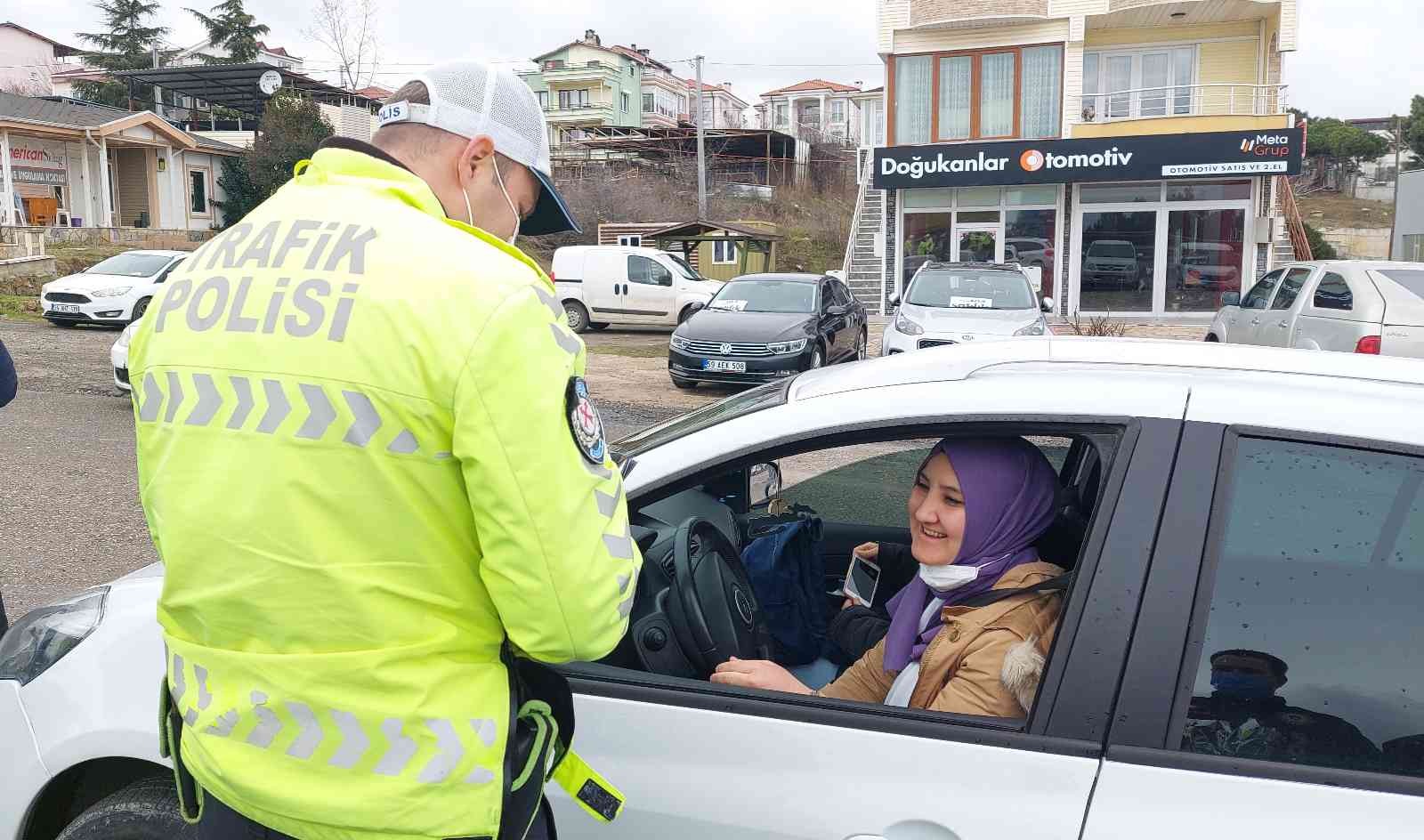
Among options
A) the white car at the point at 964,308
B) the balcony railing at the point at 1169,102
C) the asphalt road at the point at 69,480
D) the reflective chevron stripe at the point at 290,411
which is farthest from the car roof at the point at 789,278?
the reflective chevron stripe at the point at 290,411

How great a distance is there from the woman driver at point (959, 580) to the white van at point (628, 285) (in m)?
18.6

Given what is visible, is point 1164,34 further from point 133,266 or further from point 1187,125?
point 133,266

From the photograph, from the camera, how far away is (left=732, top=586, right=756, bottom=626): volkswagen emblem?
2.29 metres

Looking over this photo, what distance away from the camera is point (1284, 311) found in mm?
12164

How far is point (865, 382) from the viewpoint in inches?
82.2

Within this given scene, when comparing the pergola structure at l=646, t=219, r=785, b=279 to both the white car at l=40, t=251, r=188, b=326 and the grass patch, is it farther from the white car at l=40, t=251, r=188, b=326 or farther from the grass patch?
the grass patch

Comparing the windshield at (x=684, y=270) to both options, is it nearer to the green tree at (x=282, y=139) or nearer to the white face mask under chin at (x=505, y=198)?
the green tree at (x=282, y=139)

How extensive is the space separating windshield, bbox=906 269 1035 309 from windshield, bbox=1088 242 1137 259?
1093cm

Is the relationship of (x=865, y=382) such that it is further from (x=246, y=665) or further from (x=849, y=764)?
(x=246, y=665)

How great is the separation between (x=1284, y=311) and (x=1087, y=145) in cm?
1231

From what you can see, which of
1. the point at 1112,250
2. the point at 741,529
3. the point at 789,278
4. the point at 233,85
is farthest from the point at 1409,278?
the point at 233,85

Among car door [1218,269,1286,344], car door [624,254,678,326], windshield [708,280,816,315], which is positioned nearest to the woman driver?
car door [1218,269,1286,344]

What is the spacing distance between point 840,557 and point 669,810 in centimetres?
163

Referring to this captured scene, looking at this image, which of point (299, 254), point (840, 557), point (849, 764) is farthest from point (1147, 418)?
point (840, 557)
